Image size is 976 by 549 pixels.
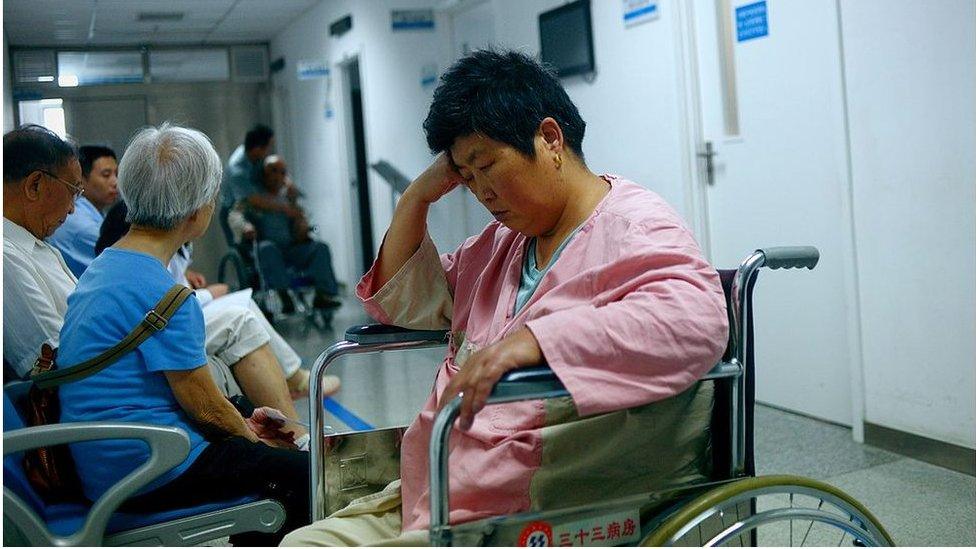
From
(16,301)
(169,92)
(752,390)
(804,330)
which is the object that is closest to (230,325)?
(16,301)

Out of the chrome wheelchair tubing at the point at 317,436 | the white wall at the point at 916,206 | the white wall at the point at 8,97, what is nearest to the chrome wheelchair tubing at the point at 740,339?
the chrome wheelchair tubing at the point at 317,436

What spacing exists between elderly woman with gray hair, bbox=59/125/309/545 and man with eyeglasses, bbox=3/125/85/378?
0.29 meters

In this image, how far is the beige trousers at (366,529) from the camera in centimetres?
129

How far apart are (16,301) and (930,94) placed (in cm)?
247

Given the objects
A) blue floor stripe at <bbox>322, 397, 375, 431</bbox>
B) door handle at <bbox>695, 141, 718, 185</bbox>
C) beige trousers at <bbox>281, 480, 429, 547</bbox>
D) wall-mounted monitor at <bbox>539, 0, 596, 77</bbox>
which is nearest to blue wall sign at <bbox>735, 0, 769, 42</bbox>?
door handle at <bbox>695, 141, 718, 185</bbox>

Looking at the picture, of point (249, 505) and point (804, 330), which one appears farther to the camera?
point (804, 330)

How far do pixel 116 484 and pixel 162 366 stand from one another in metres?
0.21

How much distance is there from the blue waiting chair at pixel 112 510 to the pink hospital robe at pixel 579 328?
41cm

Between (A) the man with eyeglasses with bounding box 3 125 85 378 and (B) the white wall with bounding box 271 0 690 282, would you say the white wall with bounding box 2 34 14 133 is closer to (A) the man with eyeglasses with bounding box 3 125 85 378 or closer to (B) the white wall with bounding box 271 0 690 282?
(B) the white wall with bounding box 271 0 690 282

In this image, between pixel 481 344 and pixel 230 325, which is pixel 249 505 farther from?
pixel 230 325

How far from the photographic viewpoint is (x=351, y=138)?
29.0 ft

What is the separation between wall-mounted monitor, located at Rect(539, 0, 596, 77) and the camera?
460 cm

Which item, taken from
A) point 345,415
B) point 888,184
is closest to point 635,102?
point 888,184

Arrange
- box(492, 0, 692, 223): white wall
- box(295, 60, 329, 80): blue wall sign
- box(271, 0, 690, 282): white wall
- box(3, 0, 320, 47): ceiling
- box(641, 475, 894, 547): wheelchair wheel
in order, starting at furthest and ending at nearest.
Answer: box(295, 60, 329, 80): blue wall sign → box(3, 0, 320, 47): ceiling → box(271, 0, 690, 282): white wall → box(492, 0, 692, 223): white wall → box(641, 475, 894, 547): wheelchair wheel
